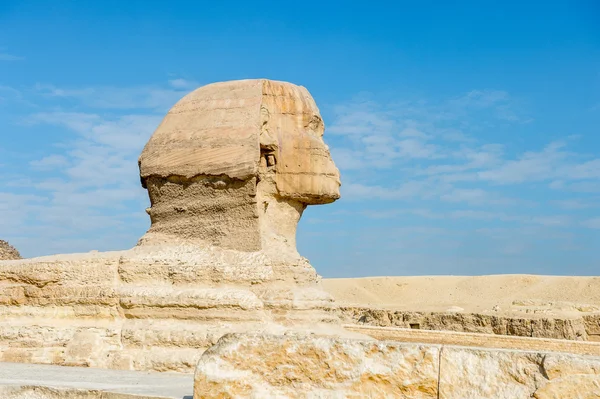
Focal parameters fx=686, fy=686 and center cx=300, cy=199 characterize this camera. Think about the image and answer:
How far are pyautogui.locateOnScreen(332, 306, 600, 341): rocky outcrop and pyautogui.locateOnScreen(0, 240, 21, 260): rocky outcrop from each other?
6.91 meters

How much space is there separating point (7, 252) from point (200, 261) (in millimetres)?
7480

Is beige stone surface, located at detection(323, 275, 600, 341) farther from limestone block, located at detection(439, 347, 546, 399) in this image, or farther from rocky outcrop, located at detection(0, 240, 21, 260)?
limestone block, located at detection(439, 347, 546, 399)

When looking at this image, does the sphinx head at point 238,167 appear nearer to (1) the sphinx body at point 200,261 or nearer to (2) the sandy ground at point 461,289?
(1) the sphinx body at point 200,261

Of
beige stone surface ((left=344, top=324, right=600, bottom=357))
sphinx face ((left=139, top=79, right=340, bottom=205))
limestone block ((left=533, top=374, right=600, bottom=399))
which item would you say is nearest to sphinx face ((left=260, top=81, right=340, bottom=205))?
sphinx face ((left=139, top=79, right=340, bottom=205))

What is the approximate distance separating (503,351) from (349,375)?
824mm

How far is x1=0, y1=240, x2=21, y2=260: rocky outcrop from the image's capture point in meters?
13.5

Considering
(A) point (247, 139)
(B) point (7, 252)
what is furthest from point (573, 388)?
(B) point (7, 252)

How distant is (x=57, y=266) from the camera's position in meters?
7.98

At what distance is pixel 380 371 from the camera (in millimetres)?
3688

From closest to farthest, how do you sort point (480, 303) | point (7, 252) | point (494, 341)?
point (494, 341) → point (7, 252) → point (480, 303)

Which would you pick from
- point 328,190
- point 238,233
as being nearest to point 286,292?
point 238,233

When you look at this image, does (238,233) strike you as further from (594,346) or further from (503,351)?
(594,346)

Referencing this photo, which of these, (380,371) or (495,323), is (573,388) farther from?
(495,323)

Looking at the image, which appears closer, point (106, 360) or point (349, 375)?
point (349, 375)
